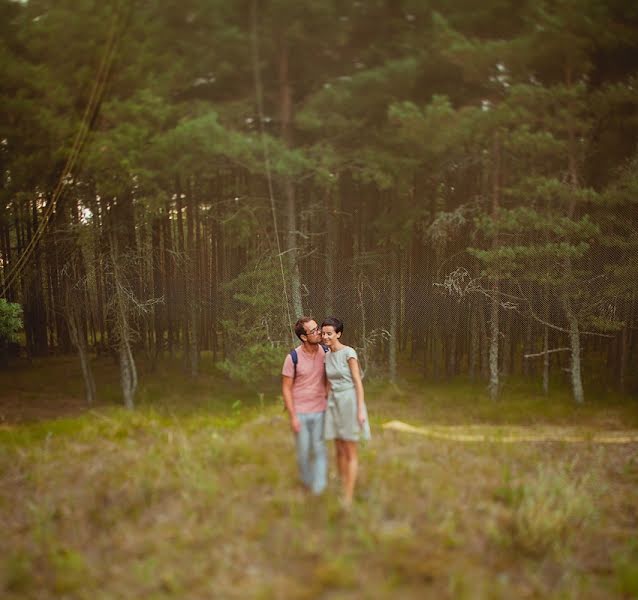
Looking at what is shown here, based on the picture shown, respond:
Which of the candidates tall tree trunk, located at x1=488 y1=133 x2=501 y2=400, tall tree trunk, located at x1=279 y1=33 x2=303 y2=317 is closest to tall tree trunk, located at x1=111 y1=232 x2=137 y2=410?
tall tree trunk, located at x1=279 y1=33 x2=303 y2=317

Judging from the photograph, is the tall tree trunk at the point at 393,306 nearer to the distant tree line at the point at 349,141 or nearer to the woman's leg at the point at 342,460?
the distant tree line at the point at 349,141

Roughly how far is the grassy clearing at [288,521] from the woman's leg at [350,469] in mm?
139

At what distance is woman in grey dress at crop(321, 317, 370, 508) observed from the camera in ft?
13.2

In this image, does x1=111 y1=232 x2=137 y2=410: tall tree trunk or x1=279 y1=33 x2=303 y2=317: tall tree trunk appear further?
x1=111 y1=232 x2=137 y2=410: tall tree trunk

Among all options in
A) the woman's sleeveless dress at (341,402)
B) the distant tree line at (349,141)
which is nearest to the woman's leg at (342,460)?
the woman's sleeveless dress at (341,402)

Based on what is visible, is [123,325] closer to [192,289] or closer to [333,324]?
[192,289]

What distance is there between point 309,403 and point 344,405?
285 millimetres

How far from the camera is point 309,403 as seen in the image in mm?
4070

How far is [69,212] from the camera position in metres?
13.6

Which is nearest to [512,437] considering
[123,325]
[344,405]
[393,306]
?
[344,405]

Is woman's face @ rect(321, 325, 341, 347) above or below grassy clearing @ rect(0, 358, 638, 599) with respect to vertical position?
above

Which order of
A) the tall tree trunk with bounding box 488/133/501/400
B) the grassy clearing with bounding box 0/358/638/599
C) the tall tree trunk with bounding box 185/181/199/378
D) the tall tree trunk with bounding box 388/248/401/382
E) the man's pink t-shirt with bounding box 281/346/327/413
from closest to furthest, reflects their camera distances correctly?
1. the grassy clearing with bounding box 0/358/638/599
2. the man's pink t-shirt with bounding box 281/346/327/413
3. the tall tree trunk with bounding box 488/133/501/400
4. the tall tree trunk with bounding box 388/248/401/382
5. the tall tree trunk with bounding box 185/181/199/378

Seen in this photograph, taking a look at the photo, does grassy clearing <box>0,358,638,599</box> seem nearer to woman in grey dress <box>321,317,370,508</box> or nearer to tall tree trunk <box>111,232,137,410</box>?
woman in grey dress <box>321,317,370,508</box>

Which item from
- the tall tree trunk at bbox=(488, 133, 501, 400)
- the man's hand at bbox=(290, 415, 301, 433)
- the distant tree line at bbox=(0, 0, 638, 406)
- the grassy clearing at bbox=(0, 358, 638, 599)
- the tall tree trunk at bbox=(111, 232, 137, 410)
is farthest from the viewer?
the tall tree trunk at bbox=(111, 232, 137, 410)
